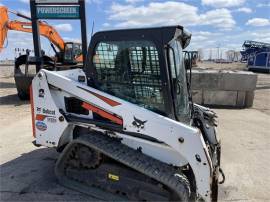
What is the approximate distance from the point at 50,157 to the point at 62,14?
20.1ft

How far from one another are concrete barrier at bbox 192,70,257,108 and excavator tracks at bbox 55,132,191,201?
746 centimetres

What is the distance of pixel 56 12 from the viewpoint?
10.4 metres

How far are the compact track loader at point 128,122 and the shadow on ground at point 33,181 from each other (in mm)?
179

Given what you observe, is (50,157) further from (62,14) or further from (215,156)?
(62,14)

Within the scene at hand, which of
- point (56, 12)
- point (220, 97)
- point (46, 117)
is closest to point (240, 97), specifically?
point (220, 97)

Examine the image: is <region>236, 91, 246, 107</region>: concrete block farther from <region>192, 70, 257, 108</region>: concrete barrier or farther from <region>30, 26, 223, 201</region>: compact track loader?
<region>30, 26, 223, 201</region>: compact track loader

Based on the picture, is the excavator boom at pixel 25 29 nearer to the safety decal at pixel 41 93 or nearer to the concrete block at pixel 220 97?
the concrete block at pixel 220 97

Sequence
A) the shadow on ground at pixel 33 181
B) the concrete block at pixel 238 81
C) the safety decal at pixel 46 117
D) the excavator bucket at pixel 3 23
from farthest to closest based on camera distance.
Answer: the excavator bucket at pixel 3 23 → the concrete block at pixel 238 81 → the safety decal at pixel 46 117 → the shadow on ground at pixel 33 181

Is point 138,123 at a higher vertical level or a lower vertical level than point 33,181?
higher

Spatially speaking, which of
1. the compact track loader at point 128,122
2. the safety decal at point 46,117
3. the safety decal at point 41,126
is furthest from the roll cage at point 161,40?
the safety decal at point 41,126

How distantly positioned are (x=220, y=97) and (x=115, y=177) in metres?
7.92

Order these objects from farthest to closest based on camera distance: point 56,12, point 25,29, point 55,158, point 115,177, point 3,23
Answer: point 25,29 < point 3,23 < point 56,12 < point 55,158 < point 115,177

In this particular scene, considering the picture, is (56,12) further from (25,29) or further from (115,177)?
(115,177)

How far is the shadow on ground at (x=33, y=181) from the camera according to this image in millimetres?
4242
